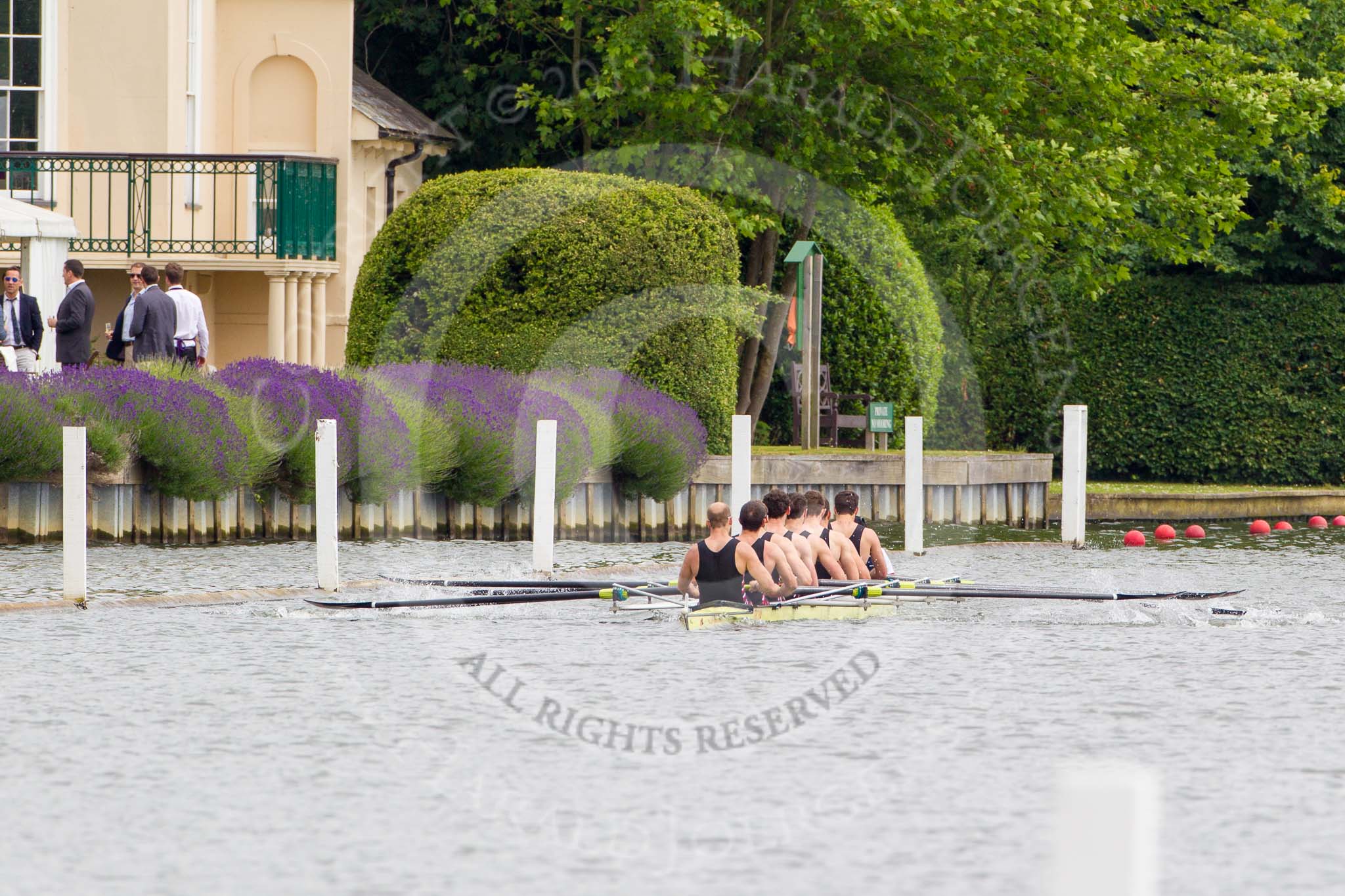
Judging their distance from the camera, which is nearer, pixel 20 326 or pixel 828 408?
pixel 20 326

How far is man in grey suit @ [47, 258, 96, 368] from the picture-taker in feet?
68.3

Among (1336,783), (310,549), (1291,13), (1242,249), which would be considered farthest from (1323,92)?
(1336,783)

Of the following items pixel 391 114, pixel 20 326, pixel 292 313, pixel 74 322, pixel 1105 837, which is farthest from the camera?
pixel 391 114

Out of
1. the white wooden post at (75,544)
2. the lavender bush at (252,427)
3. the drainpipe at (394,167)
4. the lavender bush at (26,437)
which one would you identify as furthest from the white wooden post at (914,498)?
the drainpipe at (394,167)

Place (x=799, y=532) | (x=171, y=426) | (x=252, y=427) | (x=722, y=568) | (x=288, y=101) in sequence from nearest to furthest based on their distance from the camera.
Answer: (x=722, y=568) → (x=799, y=532) → (x=171, y=426) → (x=252, y=427) → (x=288, y=101)

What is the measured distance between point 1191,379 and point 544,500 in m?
16.2

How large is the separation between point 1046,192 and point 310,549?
12038 millimetres

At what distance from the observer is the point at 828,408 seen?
87.8 feet

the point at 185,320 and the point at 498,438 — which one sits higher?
the point at 185,320

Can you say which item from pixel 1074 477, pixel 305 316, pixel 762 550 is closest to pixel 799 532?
pixel 762 550

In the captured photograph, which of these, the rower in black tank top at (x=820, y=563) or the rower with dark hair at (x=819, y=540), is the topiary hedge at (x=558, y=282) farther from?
the rower in black tank top at (x=820, y=563)

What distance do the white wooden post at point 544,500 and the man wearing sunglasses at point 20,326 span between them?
6.59 meters

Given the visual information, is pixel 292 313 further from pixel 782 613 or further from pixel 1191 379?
pixel 782 613

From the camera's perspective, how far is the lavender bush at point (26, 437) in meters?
16.8
